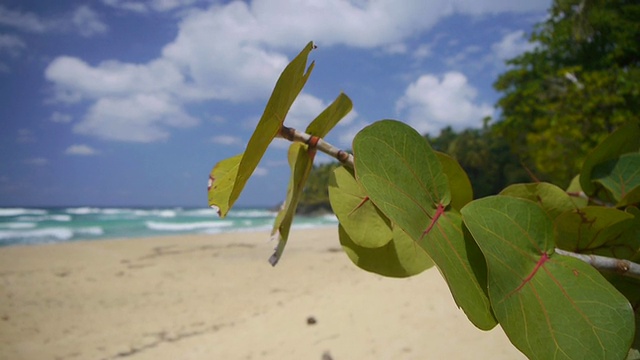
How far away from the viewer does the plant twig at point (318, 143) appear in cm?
28

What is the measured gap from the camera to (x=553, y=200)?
35 cm

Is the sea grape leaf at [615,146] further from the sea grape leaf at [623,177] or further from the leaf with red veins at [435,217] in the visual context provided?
the leaf with red veins at [435,217]

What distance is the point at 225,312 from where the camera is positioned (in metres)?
3.00

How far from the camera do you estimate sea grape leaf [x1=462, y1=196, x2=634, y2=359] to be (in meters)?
0.22

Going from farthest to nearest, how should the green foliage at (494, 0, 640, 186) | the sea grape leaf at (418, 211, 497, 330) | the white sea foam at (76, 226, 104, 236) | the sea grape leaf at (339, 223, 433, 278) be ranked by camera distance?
the white sea foam at (76, 226, 104, 236) < the green foliage at (494, 0, 640, 186) < the sea grape leaf at (339, 223, 433, 278) < the sea grape leaf at (418, 211, 497, 330)

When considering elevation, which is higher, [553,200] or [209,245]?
[553,200]

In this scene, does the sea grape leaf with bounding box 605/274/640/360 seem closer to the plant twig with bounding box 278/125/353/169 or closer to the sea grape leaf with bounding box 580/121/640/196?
the sea grape leaf with bounding box 580/121/640/196

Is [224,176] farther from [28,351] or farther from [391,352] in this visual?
[28,351]

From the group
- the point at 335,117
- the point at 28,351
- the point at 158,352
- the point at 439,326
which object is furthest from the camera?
the point at 28,351

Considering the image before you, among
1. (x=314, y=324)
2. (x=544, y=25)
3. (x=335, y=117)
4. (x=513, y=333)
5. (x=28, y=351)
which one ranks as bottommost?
(x=28, y=351)

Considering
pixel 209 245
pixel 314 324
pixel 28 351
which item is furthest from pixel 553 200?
pixel 209 245

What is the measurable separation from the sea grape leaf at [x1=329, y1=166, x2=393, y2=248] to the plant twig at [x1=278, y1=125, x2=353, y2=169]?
0.03 metres

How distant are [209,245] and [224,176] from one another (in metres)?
7.83

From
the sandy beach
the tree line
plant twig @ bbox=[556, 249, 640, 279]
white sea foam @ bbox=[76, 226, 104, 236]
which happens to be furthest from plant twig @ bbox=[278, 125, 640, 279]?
white sea foam @ bbox=[76, 226, 104, 236]
